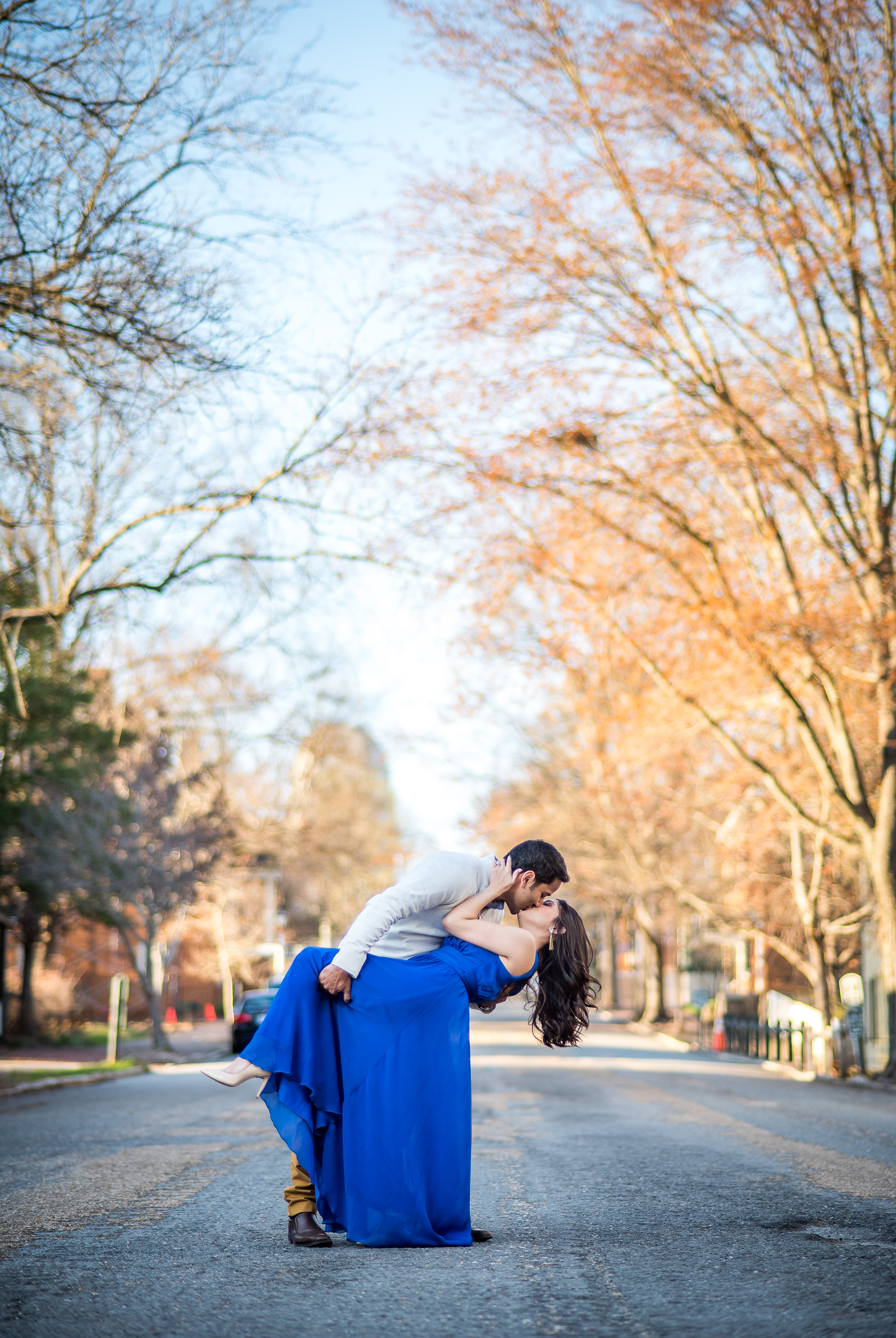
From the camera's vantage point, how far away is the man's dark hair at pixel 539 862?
18.0 ft

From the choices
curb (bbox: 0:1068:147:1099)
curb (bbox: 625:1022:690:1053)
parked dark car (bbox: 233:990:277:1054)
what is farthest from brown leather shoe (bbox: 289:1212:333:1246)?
curb (bbox: 625:1022:690:1053)

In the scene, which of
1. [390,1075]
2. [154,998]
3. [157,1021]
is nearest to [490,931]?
[390,1075]

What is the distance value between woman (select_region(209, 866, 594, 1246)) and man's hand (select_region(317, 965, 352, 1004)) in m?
0.06

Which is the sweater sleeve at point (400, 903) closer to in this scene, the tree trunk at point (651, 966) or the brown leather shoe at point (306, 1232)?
the brown leather shoe at point (306, 1232)

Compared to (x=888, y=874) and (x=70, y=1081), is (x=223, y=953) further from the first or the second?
(x=888, y=874)

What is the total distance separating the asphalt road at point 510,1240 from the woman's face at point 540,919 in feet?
3.91

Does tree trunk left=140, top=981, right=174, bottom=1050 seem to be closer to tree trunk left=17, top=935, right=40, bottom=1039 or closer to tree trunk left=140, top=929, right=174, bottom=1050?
tree trunk left=140, top=929, right=174, bottom=1050

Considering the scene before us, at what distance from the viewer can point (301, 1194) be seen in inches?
208

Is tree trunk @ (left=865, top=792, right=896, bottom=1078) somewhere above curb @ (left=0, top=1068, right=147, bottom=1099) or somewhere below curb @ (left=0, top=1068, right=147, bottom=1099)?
above

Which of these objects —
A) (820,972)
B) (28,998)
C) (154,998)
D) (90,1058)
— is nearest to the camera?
(820,972)

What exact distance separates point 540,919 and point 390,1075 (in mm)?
Answer: 908

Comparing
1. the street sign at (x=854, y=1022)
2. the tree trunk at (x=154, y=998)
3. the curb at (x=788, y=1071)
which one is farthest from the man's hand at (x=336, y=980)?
the tree trunk at (x=154, y=998)

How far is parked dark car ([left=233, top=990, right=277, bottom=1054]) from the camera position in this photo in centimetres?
2519

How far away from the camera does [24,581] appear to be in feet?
72.7
